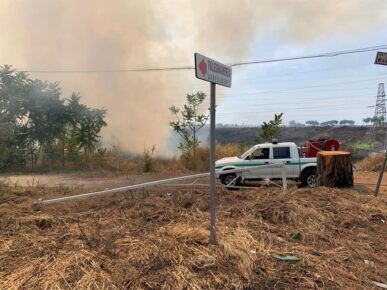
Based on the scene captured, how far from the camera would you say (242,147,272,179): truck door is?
1334cm

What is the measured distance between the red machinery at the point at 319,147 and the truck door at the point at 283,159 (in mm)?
787

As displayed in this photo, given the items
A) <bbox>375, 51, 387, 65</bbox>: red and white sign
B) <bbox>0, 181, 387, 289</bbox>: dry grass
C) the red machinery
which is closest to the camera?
<bbox>0, 181, 387, 289</bbox>: dry grass

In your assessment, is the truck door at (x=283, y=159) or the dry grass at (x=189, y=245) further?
the truck door at (x=283, y=159)

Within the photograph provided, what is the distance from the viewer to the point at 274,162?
13.4 m

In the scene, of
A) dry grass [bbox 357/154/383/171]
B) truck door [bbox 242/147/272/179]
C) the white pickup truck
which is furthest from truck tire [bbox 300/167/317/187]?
dry grass [bbox 357/154/383/171]

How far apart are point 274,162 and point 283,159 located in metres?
0.35

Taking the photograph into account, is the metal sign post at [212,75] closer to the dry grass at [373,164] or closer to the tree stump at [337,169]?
the tree stump at [337,169]

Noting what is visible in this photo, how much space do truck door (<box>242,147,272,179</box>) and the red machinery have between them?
1477 mm

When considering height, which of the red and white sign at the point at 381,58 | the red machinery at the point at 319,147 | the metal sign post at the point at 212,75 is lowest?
the red machinery at the point at 319,147

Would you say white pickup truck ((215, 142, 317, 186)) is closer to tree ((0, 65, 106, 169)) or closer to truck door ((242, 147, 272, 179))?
truck door ((242, 147, 272, 179))

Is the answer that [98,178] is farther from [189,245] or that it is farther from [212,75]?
[212,75]

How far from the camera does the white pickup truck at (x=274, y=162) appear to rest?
13.3 metres

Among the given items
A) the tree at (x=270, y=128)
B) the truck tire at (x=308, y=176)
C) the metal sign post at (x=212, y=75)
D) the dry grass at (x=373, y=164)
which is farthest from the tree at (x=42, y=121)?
the metal sign post at (x=212, y=75)

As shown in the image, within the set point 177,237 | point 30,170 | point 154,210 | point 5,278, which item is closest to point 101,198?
point 154,210
